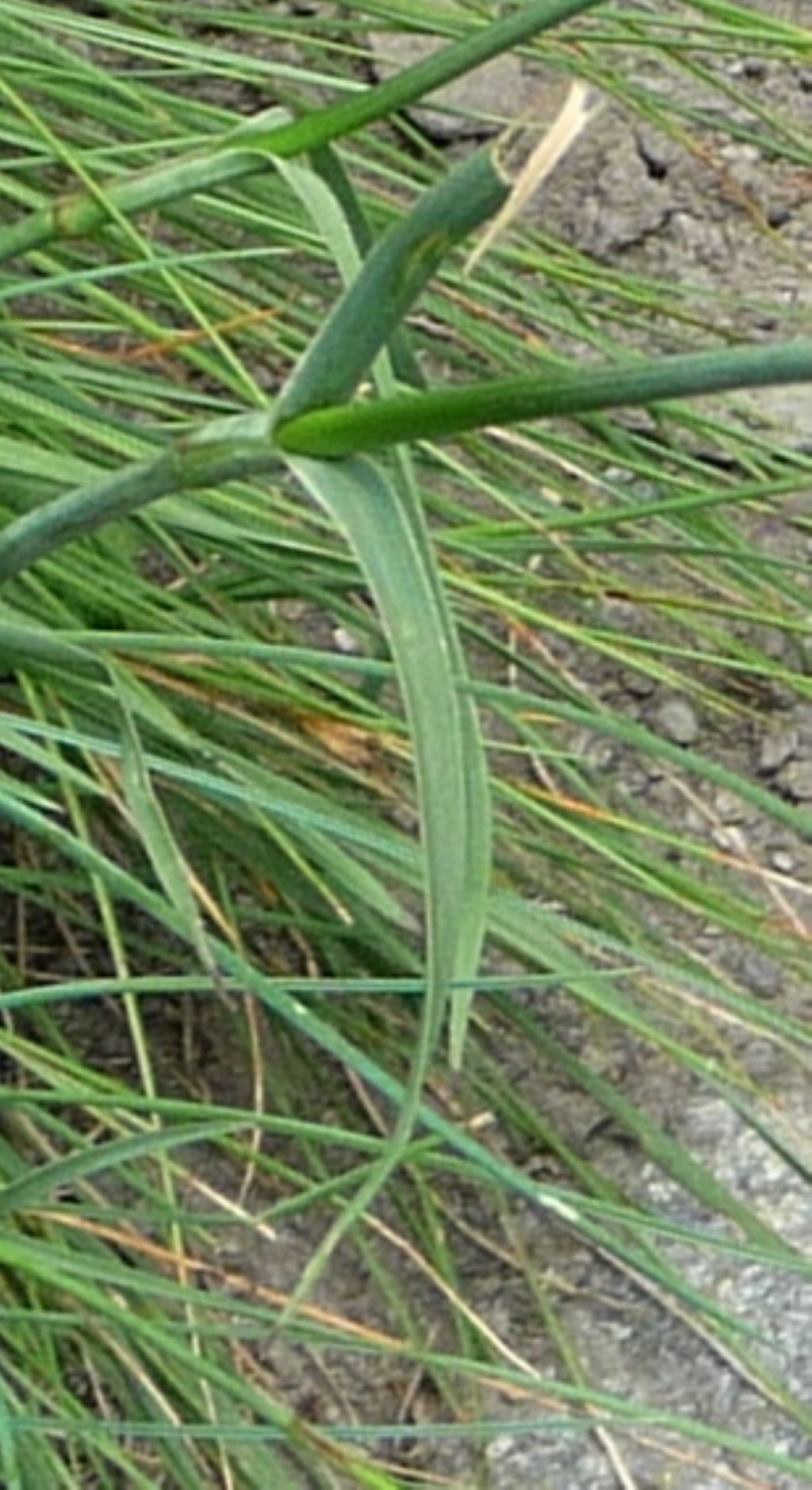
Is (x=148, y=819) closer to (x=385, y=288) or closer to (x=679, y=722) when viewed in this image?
(x=385, y=288)

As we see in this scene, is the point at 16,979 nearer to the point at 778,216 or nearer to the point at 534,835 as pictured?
the point at 534,835

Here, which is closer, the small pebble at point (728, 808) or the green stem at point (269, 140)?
the green stem at point (269, 140)

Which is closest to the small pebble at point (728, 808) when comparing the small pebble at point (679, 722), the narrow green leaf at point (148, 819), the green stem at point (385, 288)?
the small pebble at point (679, 722)

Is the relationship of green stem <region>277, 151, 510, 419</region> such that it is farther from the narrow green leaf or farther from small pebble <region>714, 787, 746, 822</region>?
small pebble <region>714, 787, 746, 822</region>

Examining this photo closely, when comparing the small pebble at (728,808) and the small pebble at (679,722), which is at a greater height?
the small pebble at (679,722)

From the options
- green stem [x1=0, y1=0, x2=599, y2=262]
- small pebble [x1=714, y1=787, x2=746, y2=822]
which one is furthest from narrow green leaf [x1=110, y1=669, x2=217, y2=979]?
small pebble [x1=714, y1=787, x2=746, y2=822]

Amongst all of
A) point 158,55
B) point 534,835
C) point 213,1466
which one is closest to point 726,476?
point 534,835

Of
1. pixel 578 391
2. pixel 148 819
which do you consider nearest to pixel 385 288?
pixel 578 391

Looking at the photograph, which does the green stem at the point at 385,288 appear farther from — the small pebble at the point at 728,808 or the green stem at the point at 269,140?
the small pebble at the point at 728,808
